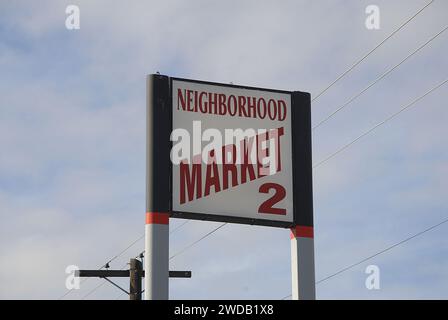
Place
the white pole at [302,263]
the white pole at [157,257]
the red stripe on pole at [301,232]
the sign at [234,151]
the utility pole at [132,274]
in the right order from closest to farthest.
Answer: the white pole at [157,257]
the sign at [234,151]
the white pole at [302,263]
the red stripe on pole at [301,232]
the utility pole at [132,274]

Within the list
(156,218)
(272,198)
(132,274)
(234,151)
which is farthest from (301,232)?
(132,274)

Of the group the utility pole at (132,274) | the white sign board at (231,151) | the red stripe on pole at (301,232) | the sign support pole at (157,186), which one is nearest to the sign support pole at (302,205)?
the red stripe on pole at (301,232)

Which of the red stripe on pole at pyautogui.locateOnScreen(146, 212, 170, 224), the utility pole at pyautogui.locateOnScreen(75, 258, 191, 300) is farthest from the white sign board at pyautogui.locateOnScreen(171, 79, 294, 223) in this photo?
the utility pole at pyautogui.locateOnScreen(75, 258, 191, 300)

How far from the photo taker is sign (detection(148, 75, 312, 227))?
792 inches

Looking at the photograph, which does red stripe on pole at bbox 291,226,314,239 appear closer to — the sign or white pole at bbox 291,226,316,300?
white pole at bbox 291,226,316,300

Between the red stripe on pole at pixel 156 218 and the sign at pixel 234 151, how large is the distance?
21 centimetres

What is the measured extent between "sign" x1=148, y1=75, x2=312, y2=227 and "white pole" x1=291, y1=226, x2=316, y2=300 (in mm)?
242

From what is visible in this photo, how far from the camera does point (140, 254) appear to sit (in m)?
37.2

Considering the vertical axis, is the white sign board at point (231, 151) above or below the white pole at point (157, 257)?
above

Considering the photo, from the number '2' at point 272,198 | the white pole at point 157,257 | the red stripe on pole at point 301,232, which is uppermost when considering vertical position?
the number '2' at point 272,198

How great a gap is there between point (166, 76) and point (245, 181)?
260 cm

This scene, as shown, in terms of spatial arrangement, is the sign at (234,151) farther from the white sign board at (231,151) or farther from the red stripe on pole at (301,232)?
the red stripe on pole at (301,232)

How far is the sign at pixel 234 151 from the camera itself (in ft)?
66.0
